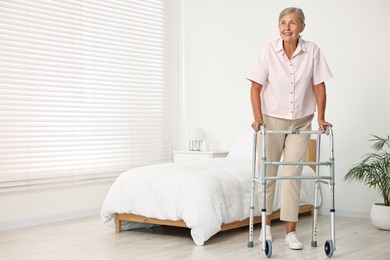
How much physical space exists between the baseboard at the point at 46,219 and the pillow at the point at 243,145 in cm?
149

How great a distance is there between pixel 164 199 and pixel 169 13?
3212mm

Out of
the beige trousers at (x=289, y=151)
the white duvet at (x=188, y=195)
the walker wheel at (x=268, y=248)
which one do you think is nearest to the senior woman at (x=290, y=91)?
the beige trousers at (x=289, y=151)

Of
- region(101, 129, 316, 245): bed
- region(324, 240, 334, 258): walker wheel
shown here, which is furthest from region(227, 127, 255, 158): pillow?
region(324, 240, 334, 258): walker wheel

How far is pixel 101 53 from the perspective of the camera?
232 inches

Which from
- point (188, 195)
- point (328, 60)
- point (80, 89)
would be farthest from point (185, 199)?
point (328, 60)

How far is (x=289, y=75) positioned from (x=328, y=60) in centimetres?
207

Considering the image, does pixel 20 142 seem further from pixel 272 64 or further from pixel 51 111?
pixel 272 64

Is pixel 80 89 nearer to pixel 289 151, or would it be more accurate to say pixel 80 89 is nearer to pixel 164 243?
pixel 164 243

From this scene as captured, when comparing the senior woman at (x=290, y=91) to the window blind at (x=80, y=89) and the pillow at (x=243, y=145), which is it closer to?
the pillow at (x=243, y=145)

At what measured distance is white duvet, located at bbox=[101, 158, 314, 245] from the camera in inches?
161

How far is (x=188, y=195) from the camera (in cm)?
415

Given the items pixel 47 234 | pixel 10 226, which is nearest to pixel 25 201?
pixel 10 226

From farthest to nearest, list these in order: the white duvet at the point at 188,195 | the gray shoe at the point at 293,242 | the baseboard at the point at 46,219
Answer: the baseboard at the point at 46,219 → the white duvet at the point at 188,195 → the gray shoe at the point at 293,242

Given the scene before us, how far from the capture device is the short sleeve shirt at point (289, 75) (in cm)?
374
